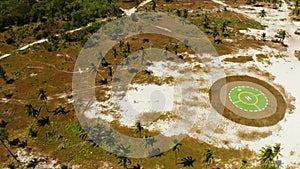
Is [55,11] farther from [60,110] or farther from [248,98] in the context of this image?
[248,98]

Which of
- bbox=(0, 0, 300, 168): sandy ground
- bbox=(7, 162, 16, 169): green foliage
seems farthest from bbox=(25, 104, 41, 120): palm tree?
bbox=(7, 162, 16, 169): green foliage

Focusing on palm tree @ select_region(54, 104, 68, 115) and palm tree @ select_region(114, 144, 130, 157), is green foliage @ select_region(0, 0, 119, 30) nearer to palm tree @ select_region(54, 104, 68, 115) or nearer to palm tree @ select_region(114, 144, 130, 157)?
palm tree @ select_region(54, 104, 68, 115)

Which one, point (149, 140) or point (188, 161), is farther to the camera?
point (149, 140)

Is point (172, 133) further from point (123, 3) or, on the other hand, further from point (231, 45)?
point (123, 3)

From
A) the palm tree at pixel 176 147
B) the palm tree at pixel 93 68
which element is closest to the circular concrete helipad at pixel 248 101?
the palm tree at pixel 176 147

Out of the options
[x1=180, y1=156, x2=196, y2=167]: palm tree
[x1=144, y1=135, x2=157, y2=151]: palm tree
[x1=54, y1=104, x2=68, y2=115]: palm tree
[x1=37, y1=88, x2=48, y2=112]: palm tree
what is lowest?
[x1=180, y1=156, x2=196, y2=167]: palm tree

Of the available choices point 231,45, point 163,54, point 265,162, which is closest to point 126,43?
point 163,54

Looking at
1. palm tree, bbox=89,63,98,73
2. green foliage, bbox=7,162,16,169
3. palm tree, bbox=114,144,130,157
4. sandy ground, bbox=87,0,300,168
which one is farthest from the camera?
palm tree, bbox=89,63,98,73

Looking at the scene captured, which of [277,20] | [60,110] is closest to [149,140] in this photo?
[60,110]
